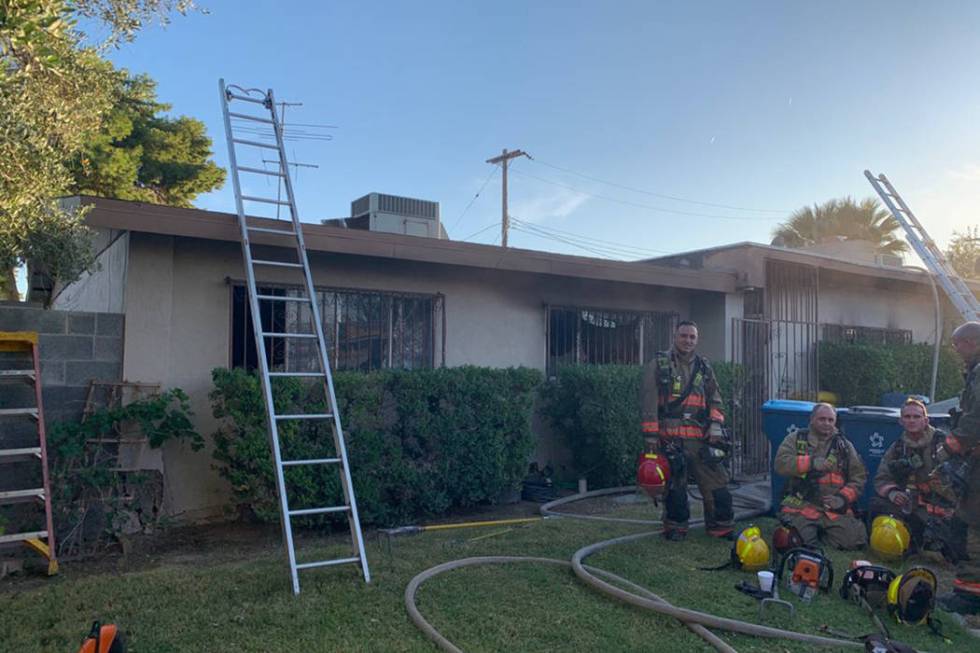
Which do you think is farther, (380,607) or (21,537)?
(21,537)

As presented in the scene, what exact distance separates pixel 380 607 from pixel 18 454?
320cm

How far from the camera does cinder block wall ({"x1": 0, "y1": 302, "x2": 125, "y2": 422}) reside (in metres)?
5.95

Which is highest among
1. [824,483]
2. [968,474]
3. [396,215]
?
[396,215]

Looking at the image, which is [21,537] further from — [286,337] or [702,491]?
[702,491]

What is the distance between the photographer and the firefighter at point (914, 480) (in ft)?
19.9

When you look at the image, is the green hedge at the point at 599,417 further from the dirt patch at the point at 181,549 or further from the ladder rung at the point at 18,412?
the ladder rung at the point at 18,412

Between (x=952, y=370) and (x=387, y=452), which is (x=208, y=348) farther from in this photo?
(x=952, y=370)

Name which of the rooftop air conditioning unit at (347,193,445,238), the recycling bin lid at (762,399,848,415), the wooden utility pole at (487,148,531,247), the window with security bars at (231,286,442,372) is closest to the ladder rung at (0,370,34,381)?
the window with security bars at (231,286,442,372)

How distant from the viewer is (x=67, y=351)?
6.14 meters

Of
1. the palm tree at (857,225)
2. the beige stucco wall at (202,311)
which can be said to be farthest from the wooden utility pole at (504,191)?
the beige stucco wall at (202,311)

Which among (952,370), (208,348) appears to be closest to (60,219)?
(208,348)

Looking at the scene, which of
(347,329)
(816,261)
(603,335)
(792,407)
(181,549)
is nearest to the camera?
(181,549)

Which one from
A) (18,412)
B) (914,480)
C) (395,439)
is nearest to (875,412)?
(914,480)

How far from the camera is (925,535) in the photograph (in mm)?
6086
